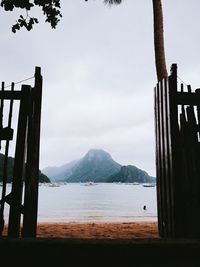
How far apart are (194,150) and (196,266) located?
331 centimetres

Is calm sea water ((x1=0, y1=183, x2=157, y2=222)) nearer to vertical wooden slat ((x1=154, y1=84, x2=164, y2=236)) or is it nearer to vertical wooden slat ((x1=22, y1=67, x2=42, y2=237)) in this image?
vertical wooden slat ((x1=154, y1=84, x2=164, y2=236))

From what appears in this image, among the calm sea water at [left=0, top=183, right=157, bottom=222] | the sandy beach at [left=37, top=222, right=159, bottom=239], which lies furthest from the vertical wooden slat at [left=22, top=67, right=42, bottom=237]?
the calm sea water at [left=0, top=183, right=157, bottom=222]

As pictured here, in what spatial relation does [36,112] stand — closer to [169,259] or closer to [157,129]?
[157,129]

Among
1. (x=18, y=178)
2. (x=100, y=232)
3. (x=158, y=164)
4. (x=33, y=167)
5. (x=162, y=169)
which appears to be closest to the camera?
(x=18, y=178)

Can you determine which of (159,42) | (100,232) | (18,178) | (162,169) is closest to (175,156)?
(162,169)

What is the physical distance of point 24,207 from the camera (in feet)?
15.1

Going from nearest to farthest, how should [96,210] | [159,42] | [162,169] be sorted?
[162,169] < [159,42] < [96,210]

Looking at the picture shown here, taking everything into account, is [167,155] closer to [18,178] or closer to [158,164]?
[158,164]

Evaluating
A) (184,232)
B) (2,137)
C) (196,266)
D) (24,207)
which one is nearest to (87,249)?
(196,266)

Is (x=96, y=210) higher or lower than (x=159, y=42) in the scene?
lower

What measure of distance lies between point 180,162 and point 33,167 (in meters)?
2.48

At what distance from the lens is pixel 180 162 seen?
509 centimetres

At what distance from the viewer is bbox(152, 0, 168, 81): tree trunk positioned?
1148cm

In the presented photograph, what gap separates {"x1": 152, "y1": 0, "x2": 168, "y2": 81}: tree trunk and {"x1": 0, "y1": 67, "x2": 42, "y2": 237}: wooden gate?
7440 mm
